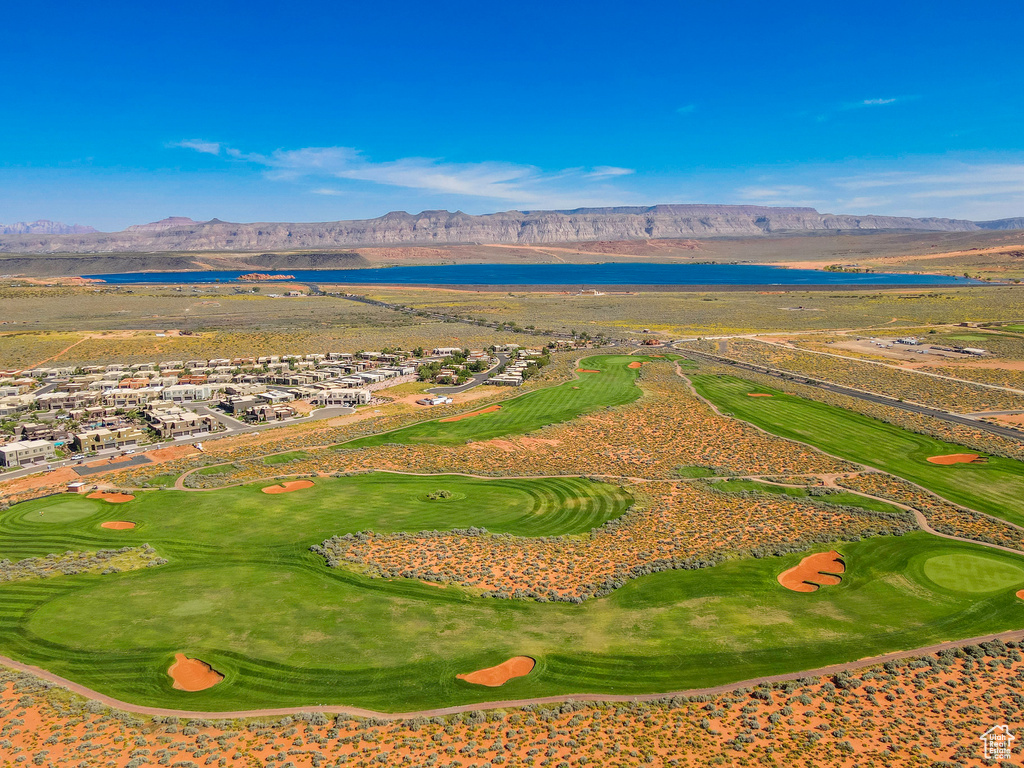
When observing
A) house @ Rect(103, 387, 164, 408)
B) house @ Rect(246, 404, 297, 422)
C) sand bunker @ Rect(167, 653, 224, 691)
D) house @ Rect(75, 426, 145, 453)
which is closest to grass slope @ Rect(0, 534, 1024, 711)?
sand bunker @ Rect(167, 653, 224, 691)

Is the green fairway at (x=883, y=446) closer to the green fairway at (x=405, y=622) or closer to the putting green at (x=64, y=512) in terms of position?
the green fairway at (x=405, y=622)

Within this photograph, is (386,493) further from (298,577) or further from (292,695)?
(292,695)

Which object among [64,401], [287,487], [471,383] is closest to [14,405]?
[64,401]

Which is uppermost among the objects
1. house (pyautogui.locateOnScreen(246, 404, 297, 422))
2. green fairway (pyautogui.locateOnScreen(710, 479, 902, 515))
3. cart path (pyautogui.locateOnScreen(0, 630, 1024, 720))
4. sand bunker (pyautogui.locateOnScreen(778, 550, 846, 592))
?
house (pyautogui.locateOnScreen(246, 404, 297, 422))

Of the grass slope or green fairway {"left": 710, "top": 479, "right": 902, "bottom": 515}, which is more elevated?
green fairway {"left": 710, "top": 479, "right": 902, "bottom": 515}

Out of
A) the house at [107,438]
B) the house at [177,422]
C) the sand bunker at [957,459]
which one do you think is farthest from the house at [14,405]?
the sand bunker at [957,459]

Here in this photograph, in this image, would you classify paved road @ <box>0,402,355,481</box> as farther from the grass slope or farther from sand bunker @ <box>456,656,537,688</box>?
sand bunker @ <box>456,656,537,688</box>
